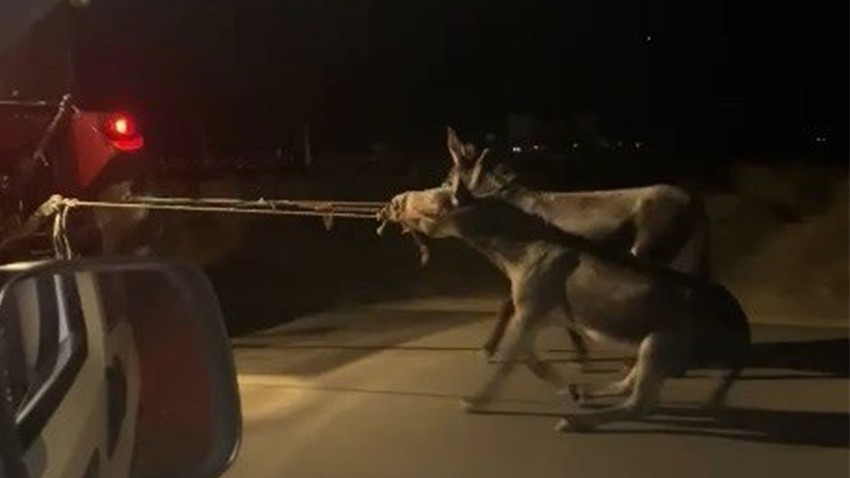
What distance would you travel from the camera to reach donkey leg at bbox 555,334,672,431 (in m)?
7.07

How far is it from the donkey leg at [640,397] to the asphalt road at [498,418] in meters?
0.07

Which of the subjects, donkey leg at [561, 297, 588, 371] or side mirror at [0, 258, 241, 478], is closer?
side mirror at [0, 258, 241, 478]

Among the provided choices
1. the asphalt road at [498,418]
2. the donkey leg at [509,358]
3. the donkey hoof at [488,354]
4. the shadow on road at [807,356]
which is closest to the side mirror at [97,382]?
the asphalt road at [498,418]

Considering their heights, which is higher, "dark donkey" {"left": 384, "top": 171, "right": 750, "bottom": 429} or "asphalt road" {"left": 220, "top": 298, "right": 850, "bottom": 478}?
"dark donkey" {"left": 384, "top": 171, "right": 750, "bottom": 429}

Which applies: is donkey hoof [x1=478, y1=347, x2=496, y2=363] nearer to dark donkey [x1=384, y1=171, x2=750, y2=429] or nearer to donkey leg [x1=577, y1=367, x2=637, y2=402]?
dark donkey [x1=384, y1=171, x2=750, y2=429]

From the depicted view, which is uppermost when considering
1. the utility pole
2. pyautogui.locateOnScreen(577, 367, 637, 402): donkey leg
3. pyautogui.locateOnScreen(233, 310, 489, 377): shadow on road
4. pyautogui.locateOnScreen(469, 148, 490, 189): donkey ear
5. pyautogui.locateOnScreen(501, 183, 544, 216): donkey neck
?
pyautogui.locateOnScreen(469, 148, 490, 189): donkey ear

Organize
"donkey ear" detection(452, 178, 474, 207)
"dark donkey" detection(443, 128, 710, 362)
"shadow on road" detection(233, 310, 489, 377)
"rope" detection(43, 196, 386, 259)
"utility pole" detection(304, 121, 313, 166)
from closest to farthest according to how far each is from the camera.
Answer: "rope" detection(43, 196, 386, 259) → "donkey ear" detection(452, 178, 474, 207) → "dark donkey" detection(443, 128, 710, 362) → "shadow on road" detection(233, 310, 489, 377) → "utility pole" detection(304, 121, 313, 166)

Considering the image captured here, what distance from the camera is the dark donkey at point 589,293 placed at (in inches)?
296

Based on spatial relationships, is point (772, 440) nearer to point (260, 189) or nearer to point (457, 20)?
point (260, 189)

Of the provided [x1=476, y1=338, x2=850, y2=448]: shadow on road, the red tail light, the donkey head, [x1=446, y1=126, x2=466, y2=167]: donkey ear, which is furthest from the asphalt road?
the red tail light

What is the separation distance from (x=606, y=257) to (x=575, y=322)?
0.34m

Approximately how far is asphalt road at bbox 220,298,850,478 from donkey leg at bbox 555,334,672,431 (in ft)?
0.23

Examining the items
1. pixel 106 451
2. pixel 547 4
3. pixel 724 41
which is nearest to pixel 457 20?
pixel 547 4

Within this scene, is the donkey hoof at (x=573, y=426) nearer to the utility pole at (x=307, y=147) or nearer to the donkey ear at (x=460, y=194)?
the donkey ear at (x=460, y=194)
